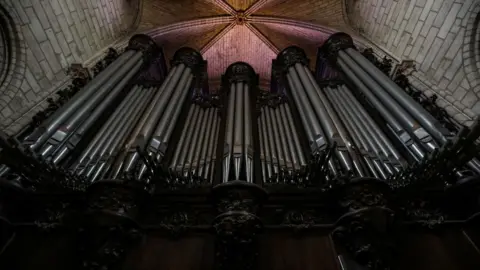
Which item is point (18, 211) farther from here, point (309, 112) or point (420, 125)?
point (420, 125)

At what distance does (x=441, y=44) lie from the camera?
6121 millimetres

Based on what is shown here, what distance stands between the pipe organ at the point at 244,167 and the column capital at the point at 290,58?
116cm

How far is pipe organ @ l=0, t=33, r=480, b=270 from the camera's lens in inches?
118

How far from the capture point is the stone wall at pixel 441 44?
5.49m

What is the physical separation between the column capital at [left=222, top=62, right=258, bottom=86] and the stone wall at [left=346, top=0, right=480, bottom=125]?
253 centimetres

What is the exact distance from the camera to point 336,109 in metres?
5.75

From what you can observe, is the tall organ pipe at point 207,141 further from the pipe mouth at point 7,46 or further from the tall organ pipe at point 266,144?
the pipe mouth at point 7,46

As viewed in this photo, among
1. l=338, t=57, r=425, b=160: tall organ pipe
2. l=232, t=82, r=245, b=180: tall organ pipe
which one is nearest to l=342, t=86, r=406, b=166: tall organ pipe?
l=338, t=57, r=425, b=160: tall organ pipe

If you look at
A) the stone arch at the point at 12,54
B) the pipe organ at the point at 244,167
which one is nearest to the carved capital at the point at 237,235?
the pipe organ at the point at 244,167

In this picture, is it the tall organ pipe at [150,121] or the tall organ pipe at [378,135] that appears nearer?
the tall organ pipe at [150,121]

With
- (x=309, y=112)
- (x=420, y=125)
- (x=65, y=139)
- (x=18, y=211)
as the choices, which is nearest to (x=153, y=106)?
(x=65, y=139)

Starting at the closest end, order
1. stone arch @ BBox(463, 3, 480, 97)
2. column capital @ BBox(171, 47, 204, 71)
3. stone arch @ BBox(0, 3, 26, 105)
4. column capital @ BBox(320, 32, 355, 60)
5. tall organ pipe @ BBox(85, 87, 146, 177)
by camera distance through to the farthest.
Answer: tall organ pipe @ BBox(85, 87, 146, 177) < stone arch @ BBox(0, 3, 26, 105) < stone arch @ BBox(463, 3, 480, 97) < column capital @ BBox(320, 32, 355, 60) < column capital @ BBox(171, 47, 204, 71)

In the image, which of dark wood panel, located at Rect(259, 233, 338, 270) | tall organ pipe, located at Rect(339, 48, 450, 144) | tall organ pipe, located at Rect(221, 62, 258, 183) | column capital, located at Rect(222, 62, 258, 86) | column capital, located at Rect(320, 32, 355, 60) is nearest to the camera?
dark wood panel, located at Rect(259, 233, 338, 270)

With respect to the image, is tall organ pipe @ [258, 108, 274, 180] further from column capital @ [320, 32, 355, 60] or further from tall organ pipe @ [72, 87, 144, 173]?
column capital @ [320, 32, 355, 60]
